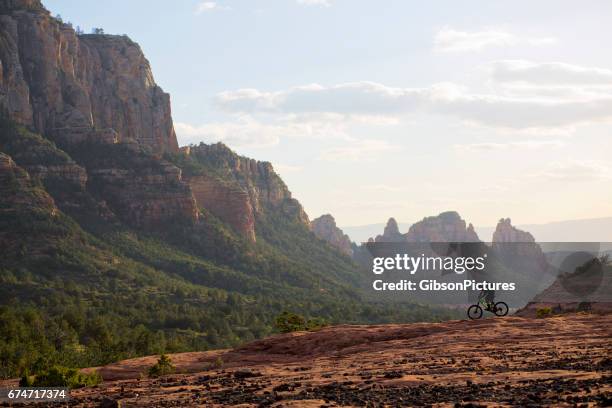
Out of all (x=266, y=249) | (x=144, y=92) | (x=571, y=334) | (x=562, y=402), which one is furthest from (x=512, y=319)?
(x=144, y=92)

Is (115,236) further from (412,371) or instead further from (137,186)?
(412,371)

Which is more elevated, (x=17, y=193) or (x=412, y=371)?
(x=17, y=193)

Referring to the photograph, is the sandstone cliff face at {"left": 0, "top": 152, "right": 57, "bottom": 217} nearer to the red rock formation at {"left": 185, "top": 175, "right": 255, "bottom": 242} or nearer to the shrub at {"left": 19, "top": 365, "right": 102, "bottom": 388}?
the red rock formation at {"left": 185, "top": 175, "right": 255, "bottom": 242}

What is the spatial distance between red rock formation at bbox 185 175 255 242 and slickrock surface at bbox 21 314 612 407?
13873 centimetres

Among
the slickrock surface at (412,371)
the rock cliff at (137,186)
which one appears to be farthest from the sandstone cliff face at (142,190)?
the slickrock surface at (412,371)

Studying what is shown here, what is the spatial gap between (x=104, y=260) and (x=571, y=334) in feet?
317

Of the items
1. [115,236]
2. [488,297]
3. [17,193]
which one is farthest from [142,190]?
[488,297]

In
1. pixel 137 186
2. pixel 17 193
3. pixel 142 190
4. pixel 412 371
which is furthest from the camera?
pixel 137 186

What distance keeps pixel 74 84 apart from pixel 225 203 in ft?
146

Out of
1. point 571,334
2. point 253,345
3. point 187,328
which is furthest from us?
point 187,328

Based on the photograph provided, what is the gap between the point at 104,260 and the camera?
11706cm

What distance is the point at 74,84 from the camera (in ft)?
560

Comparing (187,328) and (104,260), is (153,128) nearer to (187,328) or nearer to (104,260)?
(104,260)

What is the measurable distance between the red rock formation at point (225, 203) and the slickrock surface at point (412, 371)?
13873cm
